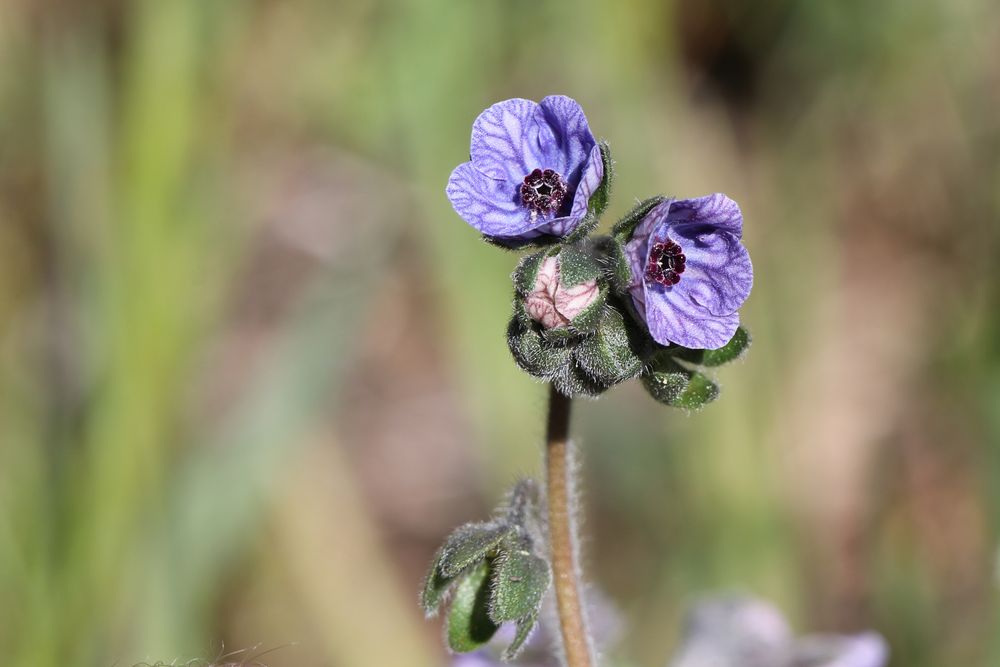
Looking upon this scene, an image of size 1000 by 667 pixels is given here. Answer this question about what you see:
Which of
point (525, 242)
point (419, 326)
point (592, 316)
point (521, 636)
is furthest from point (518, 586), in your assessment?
point (419, 326)

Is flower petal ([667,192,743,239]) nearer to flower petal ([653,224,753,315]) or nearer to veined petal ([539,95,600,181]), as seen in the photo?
flower petal ([653,224,753,315])

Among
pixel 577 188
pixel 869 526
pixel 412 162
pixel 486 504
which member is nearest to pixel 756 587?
A: pixel 869 526

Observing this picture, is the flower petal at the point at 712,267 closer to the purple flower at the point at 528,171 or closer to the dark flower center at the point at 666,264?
the dark flower center at the point at 666,264

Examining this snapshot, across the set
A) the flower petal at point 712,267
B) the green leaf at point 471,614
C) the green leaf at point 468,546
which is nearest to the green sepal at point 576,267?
the flower petal at point 712,267

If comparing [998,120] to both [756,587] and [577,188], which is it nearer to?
[756,587]

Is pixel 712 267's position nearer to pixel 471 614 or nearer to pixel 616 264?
pixel 616 264

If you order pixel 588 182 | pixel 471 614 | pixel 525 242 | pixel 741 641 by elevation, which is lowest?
pixel 741 641

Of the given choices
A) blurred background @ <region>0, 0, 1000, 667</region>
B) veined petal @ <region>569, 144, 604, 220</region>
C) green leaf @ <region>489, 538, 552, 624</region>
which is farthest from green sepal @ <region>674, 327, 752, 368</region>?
blurred background @ <region>0, 0, 1000, 667</region>
